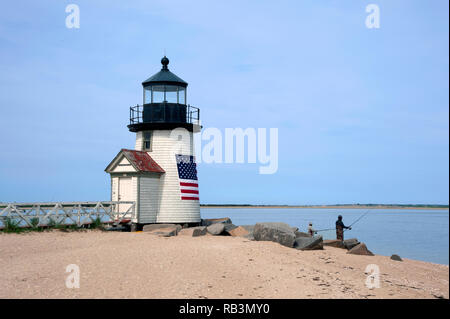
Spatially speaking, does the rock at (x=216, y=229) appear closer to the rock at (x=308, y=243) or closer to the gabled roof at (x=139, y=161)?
the gabled roof at (x=139, y=161)

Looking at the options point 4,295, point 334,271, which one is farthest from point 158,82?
point 4,295

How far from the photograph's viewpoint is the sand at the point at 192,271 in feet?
34.8

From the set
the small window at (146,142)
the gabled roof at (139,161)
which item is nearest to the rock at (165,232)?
the gabled roof at (139,161)

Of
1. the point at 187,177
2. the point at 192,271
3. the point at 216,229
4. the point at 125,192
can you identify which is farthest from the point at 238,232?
the point at 192,271

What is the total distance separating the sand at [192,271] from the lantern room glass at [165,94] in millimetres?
8108

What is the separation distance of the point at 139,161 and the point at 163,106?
2971 millimetres

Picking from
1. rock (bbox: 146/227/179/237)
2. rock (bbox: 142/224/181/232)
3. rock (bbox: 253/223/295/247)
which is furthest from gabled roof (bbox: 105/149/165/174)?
rock (bbox: 253/223/295/247)

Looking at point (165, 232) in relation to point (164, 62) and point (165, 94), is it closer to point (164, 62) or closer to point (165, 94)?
point (165, 94)

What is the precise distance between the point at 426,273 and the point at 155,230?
11.4 m

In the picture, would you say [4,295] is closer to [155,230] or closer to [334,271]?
[334,271]

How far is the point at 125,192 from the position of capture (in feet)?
73.6

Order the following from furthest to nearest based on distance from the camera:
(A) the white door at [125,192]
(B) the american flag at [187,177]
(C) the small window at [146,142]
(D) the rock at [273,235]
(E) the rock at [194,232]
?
(C) the small window at [146,142], (B) the american flag at [187,177], (A) the white door at [125,192], (E) the rock at [194,232], (D) the rock at [273,235]
